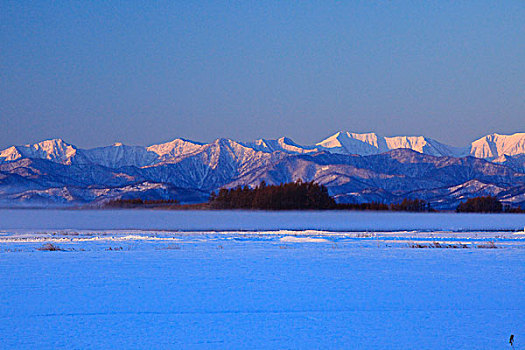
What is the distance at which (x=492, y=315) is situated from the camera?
911 centimetres

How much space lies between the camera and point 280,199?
4764 inches

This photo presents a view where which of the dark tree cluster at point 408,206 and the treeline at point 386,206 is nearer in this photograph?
the treeline at point 386,206

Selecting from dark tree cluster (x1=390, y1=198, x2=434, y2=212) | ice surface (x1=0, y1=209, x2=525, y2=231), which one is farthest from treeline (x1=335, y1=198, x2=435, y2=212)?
ice surface (x1=0, y1=209, x2=525, y2=231)

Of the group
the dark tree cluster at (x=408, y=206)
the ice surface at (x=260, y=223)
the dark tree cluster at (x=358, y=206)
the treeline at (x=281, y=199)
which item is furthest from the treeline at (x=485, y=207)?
the ice surface at (x=260, y=223)

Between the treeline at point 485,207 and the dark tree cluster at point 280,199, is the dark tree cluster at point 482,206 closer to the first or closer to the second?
the treeline at point 485,207

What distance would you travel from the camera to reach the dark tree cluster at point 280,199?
11806 centimetres

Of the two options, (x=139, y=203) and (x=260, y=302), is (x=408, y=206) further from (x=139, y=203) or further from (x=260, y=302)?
(x=260, y=302)

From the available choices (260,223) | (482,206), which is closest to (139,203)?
(482,206)

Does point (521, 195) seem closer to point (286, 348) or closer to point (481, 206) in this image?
point (481, 206)

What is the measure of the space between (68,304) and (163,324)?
2105mm

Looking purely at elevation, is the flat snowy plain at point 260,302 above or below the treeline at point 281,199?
below

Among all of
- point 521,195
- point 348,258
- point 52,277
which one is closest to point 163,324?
point 52,277

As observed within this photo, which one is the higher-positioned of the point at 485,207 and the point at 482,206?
the point at 482,206

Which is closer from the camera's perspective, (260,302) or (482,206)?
(260,302)
